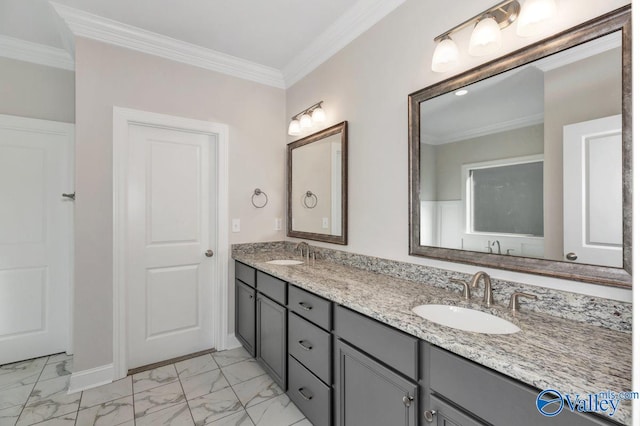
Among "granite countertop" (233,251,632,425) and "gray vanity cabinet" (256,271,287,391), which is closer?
"granite countertop" (233,251,632,425)

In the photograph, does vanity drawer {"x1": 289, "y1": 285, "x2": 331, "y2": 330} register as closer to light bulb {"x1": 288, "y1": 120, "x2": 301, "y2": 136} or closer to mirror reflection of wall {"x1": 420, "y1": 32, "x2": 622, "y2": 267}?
mirror reflection of wall {"x1": 420, "y1": 32, "x2": 622, "y2": 267}

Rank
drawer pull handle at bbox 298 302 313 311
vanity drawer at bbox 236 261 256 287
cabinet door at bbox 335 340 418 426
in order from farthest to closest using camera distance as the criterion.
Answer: vanity drawer at bbox 236 261 256 287
drawer pull handle at bbox 298 302 313 311
cabinet door at bbox 335 340 418 426

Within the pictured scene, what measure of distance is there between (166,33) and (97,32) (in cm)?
46

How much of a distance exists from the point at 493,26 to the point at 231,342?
2928 mm

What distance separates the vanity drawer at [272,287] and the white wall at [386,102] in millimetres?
603

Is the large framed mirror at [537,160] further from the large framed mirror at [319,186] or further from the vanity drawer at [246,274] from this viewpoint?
the vanity drawer at [246,274]

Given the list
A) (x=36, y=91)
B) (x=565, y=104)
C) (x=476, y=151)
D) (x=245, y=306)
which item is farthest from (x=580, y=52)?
(x=36, y=91)

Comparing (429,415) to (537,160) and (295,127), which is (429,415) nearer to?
(537,160)

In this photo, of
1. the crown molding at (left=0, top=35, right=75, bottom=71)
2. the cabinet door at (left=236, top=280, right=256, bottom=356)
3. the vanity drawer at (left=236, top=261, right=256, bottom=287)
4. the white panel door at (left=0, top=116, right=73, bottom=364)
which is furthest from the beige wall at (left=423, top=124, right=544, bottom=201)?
the crown molding at (left=0, top=35, right=75, bottom=71)

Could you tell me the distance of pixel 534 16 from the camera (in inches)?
45.8

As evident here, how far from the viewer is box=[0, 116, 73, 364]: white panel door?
247 cm

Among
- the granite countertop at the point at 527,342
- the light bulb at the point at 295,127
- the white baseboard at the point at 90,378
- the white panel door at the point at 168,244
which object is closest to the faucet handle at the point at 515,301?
the granite countertop at the point at 527,342

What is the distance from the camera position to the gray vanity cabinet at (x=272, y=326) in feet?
6.35

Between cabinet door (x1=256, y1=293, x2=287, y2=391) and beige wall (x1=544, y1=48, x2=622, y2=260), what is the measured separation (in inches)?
58.3
